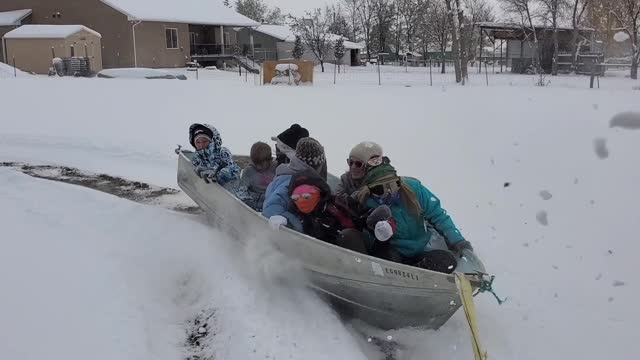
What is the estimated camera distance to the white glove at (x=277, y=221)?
4488mm

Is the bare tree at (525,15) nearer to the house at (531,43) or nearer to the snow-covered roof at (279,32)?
the house at (531,43)

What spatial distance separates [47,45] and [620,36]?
93.4 feet

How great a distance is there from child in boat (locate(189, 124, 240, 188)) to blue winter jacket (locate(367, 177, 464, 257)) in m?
2.15

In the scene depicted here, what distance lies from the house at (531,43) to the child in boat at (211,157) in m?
32.7

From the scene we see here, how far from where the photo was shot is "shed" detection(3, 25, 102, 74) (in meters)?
31.1

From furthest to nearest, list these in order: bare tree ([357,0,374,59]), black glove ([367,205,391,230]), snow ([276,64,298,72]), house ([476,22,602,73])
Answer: bare tree ([357,0,374,59]) < house ([476,22,602,73]) < snow ([276,64,298,72]) < black glove ([367,205,391,230])

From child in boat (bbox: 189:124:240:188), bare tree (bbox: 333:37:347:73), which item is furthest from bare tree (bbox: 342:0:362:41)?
child in boat (bbox: 189:124:240:188)

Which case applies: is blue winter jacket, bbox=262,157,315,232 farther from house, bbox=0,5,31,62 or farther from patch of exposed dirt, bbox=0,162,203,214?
house, bbox=0,5,31,62

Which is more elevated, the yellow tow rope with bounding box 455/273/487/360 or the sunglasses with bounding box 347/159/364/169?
the sunglasses with bounding box 347/159/364/169

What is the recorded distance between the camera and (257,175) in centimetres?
616

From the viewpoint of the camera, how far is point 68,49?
1224 inches

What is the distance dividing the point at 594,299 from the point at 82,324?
3.89m

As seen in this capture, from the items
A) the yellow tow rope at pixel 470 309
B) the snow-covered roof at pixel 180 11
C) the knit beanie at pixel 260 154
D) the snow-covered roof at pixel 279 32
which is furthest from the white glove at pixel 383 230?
the snow-covered roof at pixel 279 32

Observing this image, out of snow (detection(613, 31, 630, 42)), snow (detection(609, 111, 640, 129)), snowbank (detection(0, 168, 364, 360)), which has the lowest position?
snowbank (detection(0, 168, 364, 360))
